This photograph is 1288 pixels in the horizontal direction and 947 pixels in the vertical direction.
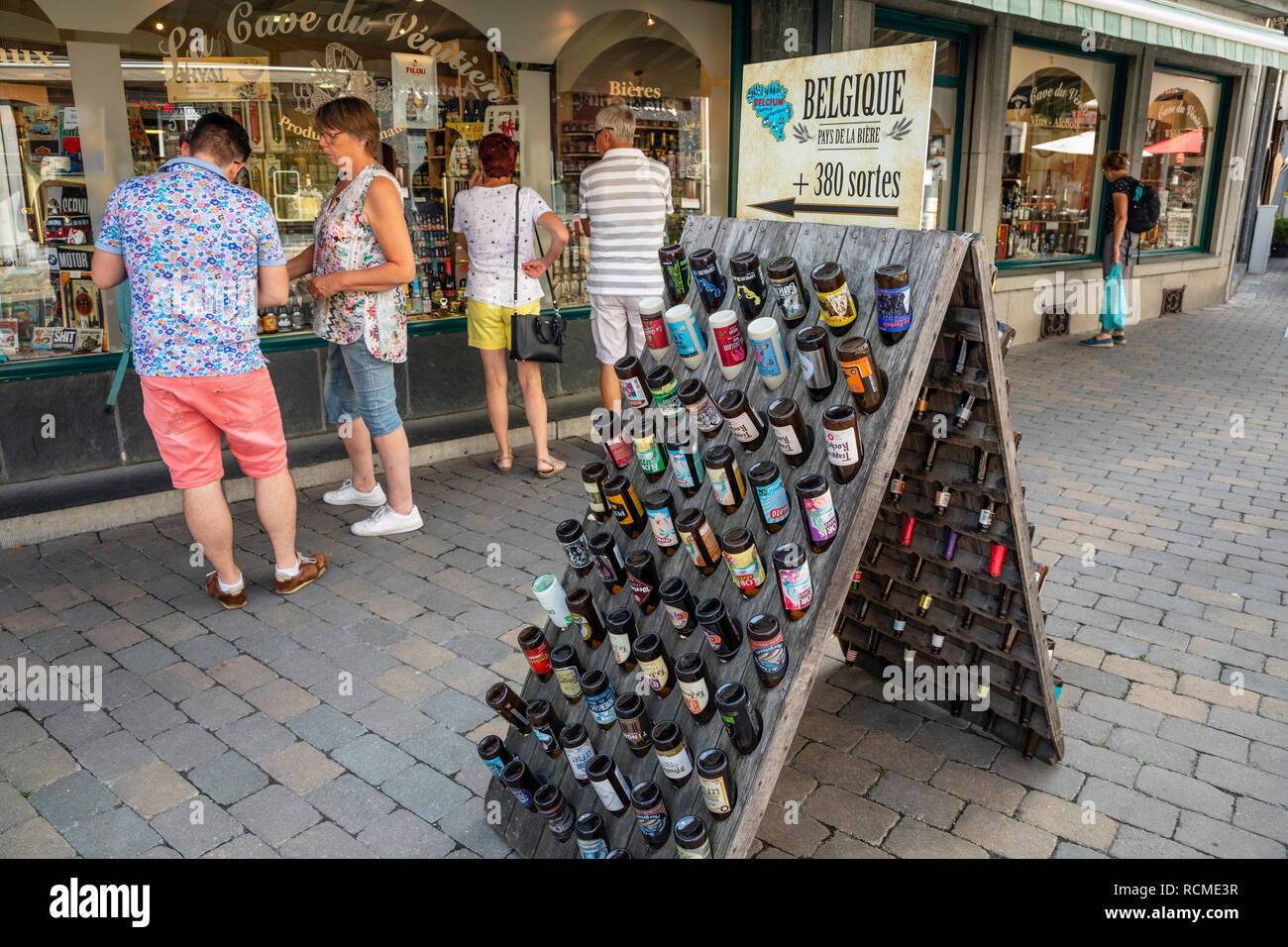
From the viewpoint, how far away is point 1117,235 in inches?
399

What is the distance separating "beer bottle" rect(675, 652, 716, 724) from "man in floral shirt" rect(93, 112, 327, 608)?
98.1 inches

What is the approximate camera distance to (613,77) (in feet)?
24.0

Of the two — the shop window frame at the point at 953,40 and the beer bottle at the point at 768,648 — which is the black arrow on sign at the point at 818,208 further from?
the shop window frame at the point at 953,40

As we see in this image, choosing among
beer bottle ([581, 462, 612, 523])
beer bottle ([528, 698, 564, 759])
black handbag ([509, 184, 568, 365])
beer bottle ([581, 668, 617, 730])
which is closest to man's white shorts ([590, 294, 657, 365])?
black handbag ([509, 184, 568, 365])

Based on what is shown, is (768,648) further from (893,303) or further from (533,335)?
(533,335)

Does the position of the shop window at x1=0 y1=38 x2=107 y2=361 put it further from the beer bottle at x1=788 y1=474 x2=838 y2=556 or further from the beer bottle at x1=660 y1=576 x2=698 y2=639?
the beer bottle at x1=788 y1=474 x2=838 y2=556

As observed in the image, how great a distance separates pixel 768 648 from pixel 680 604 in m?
0.28

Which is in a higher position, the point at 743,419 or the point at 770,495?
the point at 743,419

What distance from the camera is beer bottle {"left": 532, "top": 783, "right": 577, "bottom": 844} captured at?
243 centimetres

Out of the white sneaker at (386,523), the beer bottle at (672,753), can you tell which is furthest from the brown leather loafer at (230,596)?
the beer bottle at (672,753)

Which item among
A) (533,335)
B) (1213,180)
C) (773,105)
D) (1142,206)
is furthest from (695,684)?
(1213,180)

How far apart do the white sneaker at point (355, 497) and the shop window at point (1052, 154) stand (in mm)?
8211

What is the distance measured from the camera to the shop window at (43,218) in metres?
5.12

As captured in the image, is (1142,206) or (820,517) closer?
(820,517)
